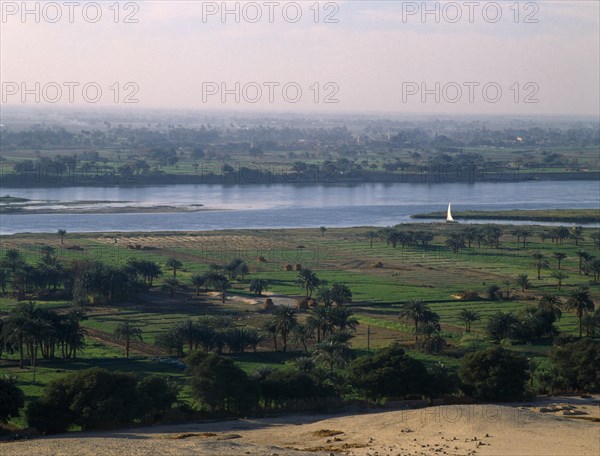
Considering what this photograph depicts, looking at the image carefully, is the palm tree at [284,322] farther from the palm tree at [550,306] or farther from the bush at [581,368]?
the palm tree at [550,306]

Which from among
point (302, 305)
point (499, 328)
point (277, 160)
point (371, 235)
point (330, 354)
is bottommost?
point (302, 305)

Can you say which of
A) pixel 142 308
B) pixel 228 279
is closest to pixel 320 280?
pixel 228 279

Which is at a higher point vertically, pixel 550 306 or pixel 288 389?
pixel 550 306

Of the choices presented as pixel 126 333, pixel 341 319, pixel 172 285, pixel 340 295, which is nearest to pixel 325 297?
pixel 340 295

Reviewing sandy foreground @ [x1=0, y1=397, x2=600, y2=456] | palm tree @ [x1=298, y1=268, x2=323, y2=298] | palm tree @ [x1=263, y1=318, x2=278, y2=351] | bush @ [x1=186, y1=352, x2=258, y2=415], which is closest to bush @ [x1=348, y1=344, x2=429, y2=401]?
sandy foreground @ [x1=0, y1=397, x2=600, y2=456]

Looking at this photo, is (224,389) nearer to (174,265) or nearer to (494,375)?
(494,375)

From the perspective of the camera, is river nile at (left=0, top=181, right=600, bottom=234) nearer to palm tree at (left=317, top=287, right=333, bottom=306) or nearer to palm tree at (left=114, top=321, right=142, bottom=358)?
palm tree at (left=317, top=287, right=333, bottom=306)
